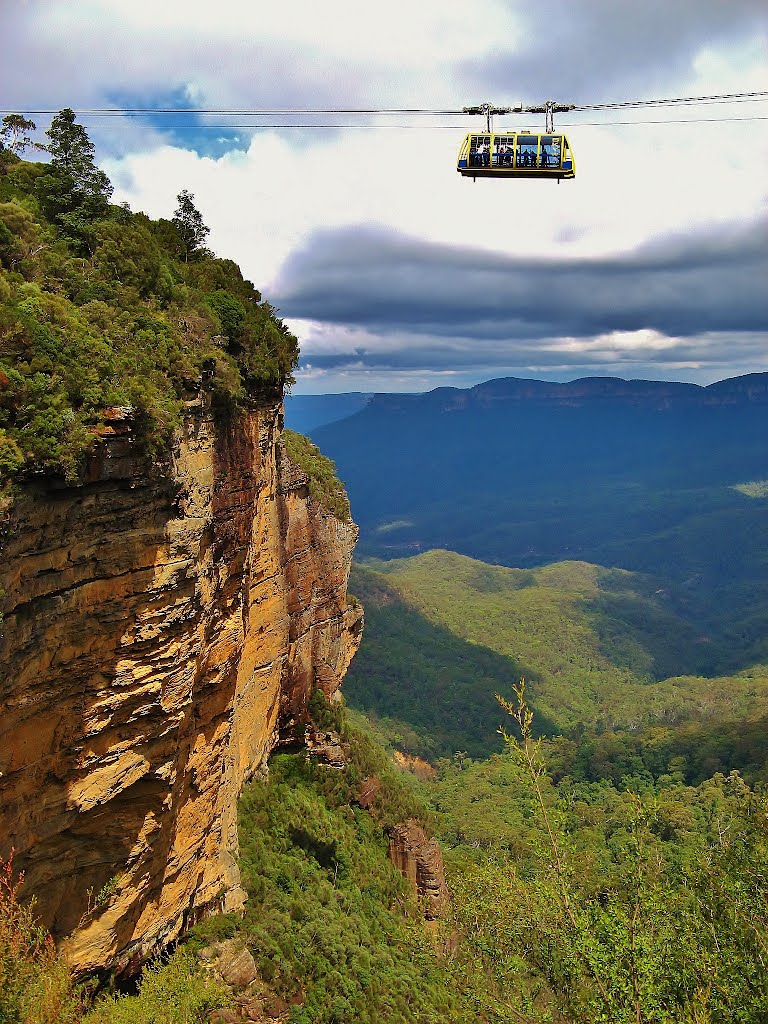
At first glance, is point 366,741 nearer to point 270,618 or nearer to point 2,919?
point 270,618

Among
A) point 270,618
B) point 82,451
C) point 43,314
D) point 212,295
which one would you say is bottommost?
point 270,618

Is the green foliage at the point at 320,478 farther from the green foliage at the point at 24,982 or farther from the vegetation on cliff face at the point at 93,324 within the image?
the green foliage at the point at 24,982

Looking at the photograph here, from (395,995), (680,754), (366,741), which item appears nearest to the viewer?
(395,995)

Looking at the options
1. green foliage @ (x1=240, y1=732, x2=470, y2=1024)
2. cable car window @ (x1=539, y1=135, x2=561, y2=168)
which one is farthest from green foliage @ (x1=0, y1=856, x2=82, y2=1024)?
cable car window @ (x1=539, y1=135, x2=561, y2=168)

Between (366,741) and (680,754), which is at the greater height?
(366,741)

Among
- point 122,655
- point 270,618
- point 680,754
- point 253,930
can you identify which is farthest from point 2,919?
point 680,754

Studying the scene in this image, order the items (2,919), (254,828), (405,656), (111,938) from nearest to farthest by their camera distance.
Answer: (2,919), (111,938), (254,828), (405,656)

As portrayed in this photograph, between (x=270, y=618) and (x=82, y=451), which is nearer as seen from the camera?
(x=82, y=451)
